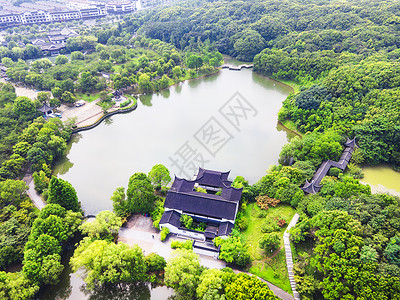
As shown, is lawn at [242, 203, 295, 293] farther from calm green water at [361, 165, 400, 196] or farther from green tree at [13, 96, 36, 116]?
green tree at [13, 96, 36, 116]

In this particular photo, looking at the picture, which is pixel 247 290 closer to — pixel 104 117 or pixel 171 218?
pixel 171 218

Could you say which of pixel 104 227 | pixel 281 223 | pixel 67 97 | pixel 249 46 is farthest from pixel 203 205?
pixel 249 46

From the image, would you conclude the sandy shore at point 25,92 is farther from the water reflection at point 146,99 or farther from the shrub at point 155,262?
the shrub at point 155,262

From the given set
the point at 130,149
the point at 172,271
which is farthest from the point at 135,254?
the point at 130,149

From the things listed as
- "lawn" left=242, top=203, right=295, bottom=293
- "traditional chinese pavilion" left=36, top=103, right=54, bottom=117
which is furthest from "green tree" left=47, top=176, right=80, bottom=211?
"traditional chinese pavilion" left=36, top=103, right=54, bottom=117

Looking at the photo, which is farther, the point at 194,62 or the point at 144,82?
the point at 194,62
